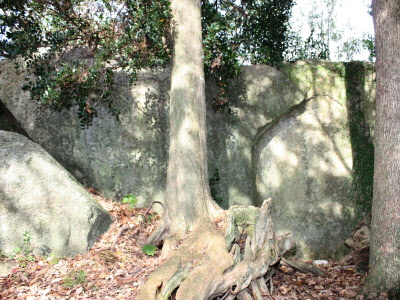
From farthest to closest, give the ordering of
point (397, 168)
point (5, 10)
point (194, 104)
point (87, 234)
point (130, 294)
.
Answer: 1. point (5, 10)
2. point (194, 104)
3. point (87, 234)
4. point (397, 168)
5. point (130, 294)

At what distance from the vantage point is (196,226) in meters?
5.38

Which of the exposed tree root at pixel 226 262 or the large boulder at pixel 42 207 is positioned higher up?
the large boulder at pixel 42 207

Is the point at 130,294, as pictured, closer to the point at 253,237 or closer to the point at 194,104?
the point at 253,237

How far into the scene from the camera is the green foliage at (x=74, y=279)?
4488mm

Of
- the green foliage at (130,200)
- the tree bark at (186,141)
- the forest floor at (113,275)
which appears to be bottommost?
the forest floor at (113,275)

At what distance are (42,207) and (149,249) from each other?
5.42ft

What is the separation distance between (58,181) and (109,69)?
243 centimetres

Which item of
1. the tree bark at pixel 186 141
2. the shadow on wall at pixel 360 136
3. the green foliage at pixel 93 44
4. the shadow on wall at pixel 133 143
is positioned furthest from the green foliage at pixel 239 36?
the shadow on wall at pixel 360 136

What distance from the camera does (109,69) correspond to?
691cm

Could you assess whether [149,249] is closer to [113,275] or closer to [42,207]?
[113,275]

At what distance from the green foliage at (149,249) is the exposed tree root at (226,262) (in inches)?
24.9

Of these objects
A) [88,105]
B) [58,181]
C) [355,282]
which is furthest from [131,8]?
[355,282]

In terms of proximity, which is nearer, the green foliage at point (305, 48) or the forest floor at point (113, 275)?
the forest floor at point (113, 275)

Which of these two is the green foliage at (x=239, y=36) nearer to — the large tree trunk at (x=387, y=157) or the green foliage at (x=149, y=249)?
the large tree trunk at (x=387, y=157)
